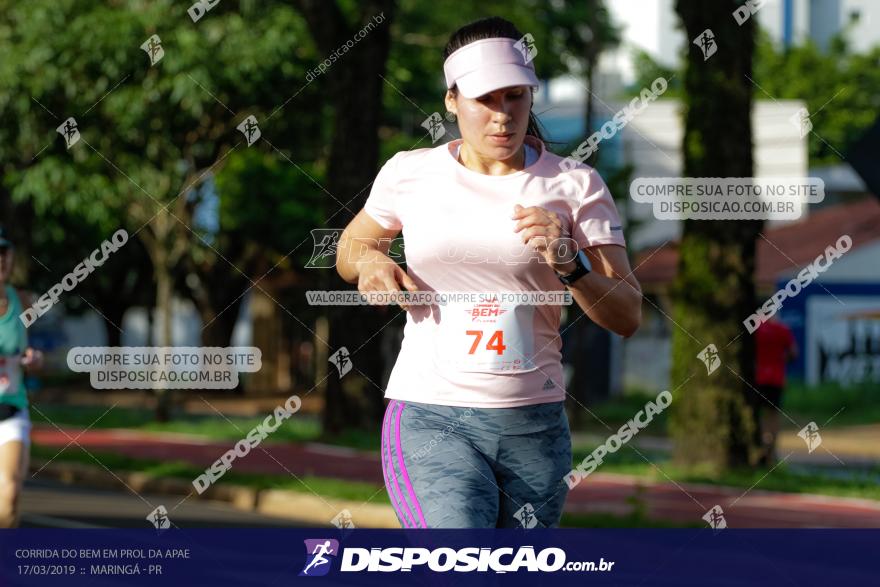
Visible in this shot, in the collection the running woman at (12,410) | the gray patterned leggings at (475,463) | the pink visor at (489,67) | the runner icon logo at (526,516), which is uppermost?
the running woman at (12,410)

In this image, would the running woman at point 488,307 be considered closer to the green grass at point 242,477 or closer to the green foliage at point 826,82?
the green grass at point 242,477

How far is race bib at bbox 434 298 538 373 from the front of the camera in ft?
13.4

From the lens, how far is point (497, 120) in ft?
13.4

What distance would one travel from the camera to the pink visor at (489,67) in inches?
159

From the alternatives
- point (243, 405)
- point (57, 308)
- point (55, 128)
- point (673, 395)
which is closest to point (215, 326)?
point (243, 405)

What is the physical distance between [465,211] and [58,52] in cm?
1808

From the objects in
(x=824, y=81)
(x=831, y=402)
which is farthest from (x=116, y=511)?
(x=824, y=81)

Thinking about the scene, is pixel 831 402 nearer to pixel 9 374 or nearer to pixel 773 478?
pixel 773 478

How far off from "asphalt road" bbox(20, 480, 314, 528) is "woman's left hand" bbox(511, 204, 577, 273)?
25.6ft

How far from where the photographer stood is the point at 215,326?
37469mm

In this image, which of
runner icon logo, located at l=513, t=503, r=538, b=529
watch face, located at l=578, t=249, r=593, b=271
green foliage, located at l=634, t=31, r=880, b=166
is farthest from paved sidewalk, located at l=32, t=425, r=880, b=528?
green foliage, located at l=634, t=31, r=880, b=166

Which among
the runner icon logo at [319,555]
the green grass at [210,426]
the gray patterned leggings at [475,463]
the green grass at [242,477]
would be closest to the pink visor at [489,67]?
the gray patterned leggings at [475,463]

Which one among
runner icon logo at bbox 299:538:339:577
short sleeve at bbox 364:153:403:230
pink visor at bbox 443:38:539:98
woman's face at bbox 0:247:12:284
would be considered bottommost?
runner icon logo at bbox 299:538:339:577

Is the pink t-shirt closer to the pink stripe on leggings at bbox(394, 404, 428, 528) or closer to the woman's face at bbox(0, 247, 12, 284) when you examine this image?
the pink stripe on leggings at bbox(394, 404, 428, 528)
